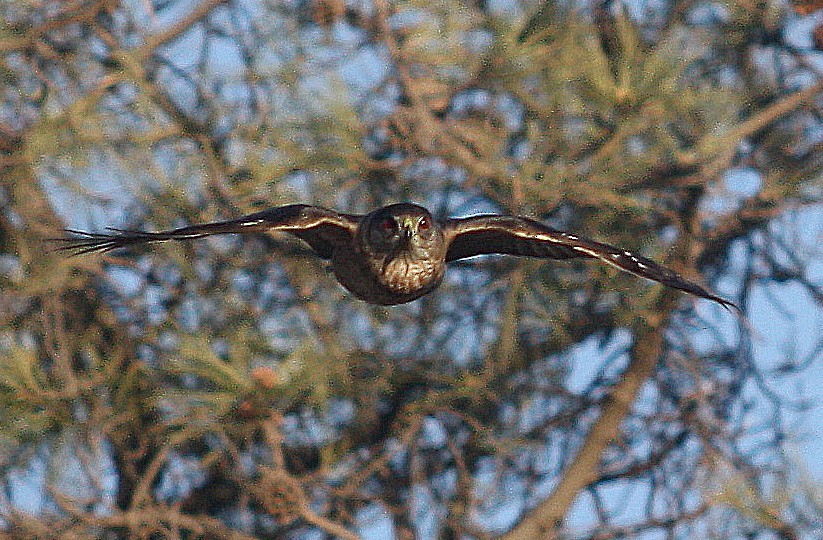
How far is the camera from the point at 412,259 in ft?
10.8

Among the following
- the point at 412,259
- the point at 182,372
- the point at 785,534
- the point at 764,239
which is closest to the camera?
the point at 412,259

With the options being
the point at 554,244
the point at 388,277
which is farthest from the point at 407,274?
the point at 554,244

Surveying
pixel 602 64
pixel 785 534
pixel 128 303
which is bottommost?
pixel 785 534

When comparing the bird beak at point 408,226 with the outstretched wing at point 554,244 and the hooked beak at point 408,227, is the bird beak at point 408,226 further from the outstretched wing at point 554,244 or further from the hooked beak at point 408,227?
the outstretched wing at point 554,244

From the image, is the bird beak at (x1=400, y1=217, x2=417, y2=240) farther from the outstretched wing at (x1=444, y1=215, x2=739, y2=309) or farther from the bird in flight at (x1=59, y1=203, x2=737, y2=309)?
the outstretched wing at (x1=444, y1=215, x2=739, y2=309)

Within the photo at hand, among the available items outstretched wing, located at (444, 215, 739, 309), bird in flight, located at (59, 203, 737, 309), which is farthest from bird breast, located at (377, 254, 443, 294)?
outstretched wing, located at (444, 215, 739, 309)

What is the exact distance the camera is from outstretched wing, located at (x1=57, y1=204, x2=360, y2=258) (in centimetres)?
298

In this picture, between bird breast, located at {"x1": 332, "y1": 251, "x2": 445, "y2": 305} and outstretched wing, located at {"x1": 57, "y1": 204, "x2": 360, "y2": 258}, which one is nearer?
outstretched wing, located at {"x1": 57, "y1": 204, "x2": 360, "y2": 258}

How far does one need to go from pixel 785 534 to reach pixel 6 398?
5.79ft

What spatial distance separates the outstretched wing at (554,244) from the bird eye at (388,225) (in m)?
0.13


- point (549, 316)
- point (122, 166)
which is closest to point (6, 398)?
point (122, 166)

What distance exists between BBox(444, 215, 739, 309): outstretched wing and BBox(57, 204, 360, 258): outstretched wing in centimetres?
23

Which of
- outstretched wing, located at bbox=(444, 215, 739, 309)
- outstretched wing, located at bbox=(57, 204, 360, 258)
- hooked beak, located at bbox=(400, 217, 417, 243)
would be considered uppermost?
outstretched wing, located at bbox=(444, 215, 739, 309)

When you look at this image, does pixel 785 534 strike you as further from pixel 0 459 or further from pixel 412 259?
pixel 0 459
